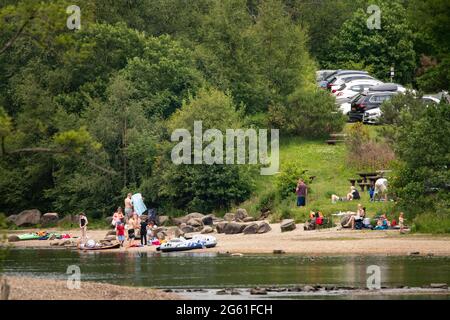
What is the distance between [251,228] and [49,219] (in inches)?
613

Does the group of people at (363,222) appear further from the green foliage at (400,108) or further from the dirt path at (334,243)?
the green foliage at (400,108)

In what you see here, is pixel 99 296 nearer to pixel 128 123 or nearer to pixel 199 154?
pixel 199 154

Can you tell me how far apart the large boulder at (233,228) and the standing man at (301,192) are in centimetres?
284

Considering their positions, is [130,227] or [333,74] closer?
[130,227]

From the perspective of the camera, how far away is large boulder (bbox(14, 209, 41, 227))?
69125 mm

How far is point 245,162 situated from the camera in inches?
2547

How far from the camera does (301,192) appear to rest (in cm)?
5878

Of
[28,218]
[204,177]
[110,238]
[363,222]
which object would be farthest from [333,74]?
[363,222]

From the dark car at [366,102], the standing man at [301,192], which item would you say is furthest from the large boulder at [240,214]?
the dark car at [366,102]

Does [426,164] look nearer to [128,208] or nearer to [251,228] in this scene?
[251,228]

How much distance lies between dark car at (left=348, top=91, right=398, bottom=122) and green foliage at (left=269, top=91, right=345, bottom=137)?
222cm

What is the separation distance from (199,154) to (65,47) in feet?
112
